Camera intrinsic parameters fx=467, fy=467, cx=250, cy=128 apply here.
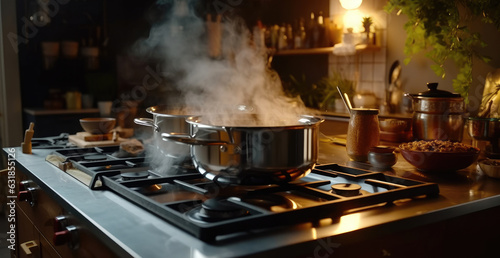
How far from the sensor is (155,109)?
1.44 metres

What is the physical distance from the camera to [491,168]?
1.28 metres

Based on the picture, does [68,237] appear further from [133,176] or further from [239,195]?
[239,195]

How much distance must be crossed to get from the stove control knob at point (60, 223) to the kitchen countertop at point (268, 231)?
44 millimetres

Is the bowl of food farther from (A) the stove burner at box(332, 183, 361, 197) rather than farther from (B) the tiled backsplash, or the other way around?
(B) the tiled backsplash

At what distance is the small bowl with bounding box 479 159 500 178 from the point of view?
1273mm

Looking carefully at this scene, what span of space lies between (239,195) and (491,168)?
2.35 ft

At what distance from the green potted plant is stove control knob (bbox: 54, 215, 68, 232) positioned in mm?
2545

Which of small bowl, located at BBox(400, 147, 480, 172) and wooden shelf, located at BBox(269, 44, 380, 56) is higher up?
wooden shelf, located at BBox(269, 44, 380, 56)

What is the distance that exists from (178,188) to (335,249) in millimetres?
498

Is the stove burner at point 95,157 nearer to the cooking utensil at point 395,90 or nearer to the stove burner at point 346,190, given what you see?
the stove burner at point 346,190

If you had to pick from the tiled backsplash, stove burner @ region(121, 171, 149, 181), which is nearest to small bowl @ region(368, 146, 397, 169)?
stove burner @ region(121, 171, 149, 181)

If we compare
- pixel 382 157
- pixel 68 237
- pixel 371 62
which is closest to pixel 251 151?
pixel 68 237

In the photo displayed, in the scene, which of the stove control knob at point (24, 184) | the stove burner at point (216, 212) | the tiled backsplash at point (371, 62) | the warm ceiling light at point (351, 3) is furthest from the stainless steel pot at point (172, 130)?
the tiled backsplash at point (371, 62)

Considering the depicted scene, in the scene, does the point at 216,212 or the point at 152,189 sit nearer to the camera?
the point at 216,212
